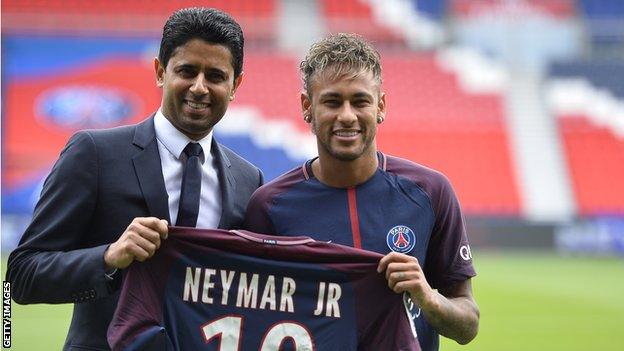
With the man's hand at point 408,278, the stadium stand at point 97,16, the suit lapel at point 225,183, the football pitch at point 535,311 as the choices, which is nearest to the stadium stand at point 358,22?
the stadium stand at point 97,16

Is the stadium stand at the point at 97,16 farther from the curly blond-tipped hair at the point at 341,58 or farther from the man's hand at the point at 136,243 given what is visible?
the man's hand at the point at 136,243

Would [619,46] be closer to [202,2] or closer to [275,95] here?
[275,95]

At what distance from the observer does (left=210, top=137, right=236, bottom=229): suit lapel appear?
313 cm

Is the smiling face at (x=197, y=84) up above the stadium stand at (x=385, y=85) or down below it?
below

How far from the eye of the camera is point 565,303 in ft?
39.0

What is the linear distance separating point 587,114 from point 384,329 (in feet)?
70.9

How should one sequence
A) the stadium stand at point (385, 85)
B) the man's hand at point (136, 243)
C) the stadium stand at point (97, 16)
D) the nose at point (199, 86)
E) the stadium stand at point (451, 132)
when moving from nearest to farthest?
the man's hand at point (136, 243)
the nose at point (199, 86)
the stadium stand at point (385, 85)
the stadium stand at point (451, 132)
the stadium stand at point (97, 16)

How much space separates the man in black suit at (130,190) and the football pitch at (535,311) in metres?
5.13

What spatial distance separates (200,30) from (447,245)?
3.52 feet

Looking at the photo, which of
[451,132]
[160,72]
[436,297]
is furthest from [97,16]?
[436,297]

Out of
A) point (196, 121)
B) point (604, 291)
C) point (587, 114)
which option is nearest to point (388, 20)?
point (587, 114)

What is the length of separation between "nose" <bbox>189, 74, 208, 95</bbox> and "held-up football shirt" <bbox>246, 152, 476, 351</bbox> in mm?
429

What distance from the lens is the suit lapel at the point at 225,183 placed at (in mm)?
3126

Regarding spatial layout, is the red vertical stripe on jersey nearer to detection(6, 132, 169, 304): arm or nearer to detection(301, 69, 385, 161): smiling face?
detection(301, 69, 385, 161): smiling face
